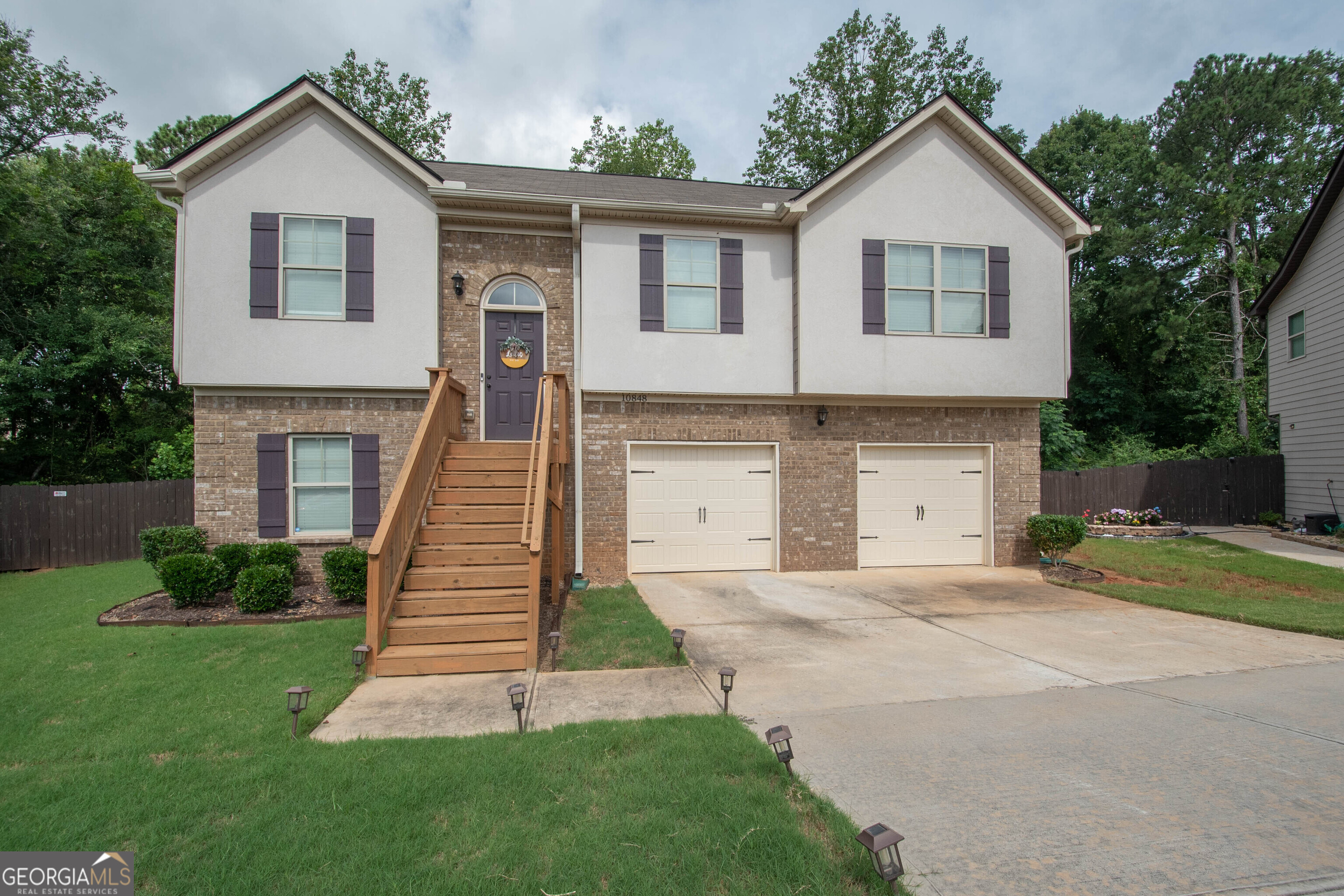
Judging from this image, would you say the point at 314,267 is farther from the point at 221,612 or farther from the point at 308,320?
the point at 221,612

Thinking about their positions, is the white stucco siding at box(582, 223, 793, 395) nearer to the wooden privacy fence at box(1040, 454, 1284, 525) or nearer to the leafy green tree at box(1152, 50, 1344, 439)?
the wooden privacy fence at box(1040, 454, 1284, 525)

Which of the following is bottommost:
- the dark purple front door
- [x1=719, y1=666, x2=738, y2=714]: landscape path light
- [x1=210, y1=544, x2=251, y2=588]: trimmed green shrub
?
[x1=719, y1=666, x2=738, y2=714]: landscape path light

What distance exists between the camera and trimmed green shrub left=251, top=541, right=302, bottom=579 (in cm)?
786

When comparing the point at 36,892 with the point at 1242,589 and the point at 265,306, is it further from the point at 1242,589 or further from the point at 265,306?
the point at 1242,589

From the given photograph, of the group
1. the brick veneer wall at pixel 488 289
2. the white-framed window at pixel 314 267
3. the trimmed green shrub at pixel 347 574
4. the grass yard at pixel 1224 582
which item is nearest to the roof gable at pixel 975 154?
the brick veneer wall at pixel 488 289

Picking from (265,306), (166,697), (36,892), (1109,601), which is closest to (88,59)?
(265,306)

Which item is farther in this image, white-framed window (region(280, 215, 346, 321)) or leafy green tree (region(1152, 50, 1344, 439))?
leafy green tree (region(1152, 50, 1344, 439))

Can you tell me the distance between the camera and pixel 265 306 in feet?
27.9

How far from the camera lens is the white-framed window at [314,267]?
28.4ft

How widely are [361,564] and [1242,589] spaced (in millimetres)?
12147

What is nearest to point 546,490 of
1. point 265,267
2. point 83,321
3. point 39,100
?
point 265,267

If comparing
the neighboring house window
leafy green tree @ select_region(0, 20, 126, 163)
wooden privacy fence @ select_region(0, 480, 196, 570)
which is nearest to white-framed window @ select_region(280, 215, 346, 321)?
wooden privacy fence @ select_region(0, 480, 196, 570)

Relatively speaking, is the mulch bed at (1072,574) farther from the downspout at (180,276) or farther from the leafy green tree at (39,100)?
the leafy green tree at (39,100)

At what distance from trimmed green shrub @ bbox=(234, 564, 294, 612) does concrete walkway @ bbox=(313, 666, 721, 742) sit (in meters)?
3.14
